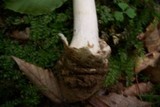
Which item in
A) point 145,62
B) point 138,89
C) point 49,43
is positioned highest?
point 49,43

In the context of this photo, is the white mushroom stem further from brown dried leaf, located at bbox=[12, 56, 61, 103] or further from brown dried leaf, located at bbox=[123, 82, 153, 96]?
brown dried leaf, located at bbox=[123, 82, 153, 96]

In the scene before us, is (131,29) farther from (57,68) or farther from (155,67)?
(57,68)

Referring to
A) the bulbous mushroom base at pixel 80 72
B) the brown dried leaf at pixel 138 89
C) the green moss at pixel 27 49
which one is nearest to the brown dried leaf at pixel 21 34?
the green moss at pixel 27 49

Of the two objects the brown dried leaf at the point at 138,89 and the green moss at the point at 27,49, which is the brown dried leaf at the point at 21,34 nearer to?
the green moss at the point at 27,49

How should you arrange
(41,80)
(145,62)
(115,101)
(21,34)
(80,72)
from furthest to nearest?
(145,62) < (21,34) < (115,101) < (41,80) < (80,72)

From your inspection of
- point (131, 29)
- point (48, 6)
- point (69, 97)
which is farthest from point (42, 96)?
point (131, 29)

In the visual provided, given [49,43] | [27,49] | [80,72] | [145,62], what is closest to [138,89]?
[145,62]

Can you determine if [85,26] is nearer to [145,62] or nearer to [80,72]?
[80,72]

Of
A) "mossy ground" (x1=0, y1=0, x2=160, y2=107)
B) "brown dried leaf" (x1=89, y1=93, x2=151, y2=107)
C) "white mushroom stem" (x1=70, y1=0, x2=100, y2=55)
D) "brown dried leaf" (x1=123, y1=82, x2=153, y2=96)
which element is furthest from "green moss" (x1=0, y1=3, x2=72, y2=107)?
Answer: "brown dried leaf" (x1=123, y1=82, x2=153, y2=96)
